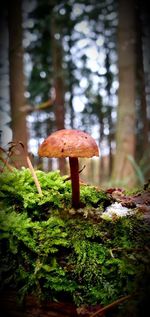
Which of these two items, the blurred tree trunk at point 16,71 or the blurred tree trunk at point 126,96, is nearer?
the blurred tree trunk at point 16,71

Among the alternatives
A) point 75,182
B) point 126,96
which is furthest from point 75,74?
point 75,182

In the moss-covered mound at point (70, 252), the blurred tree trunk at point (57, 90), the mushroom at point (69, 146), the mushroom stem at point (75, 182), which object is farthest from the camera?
the blurred tree trunk at point (57, 90)

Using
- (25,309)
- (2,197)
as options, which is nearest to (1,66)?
(2,197)

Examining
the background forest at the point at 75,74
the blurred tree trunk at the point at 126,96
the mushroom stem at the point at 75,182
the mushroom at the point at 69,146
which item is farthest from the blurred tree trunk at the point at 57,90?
the mushroom at the point at 69,146

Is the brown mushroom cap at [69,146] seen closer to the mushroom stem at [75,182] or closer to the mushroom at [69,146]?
the mushroom at [69,146]

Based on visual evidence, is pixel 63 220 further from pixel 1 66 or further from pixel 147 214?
pixel 1 66

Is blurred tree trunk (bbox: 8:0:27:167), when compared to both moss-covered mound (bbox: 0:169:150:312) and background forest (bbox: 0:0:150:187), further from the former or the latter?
moss-covered mound (bbox: 0:169:150:312)

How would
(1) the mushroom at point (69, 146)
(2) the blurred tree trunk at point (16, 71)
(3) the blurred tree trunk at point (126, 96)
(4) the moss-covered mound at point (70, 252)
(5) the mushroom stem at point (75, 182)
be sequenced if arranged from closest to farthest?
(4) the moss-covered mound at point (70, 252) → (1) the mushroom at point (69, 146) → (5) the mushroom stem at point (75, 182) → (2) the blurred tree trunk at point (16, 71) → (3) the blurred tree trunk at point (126, 96)
